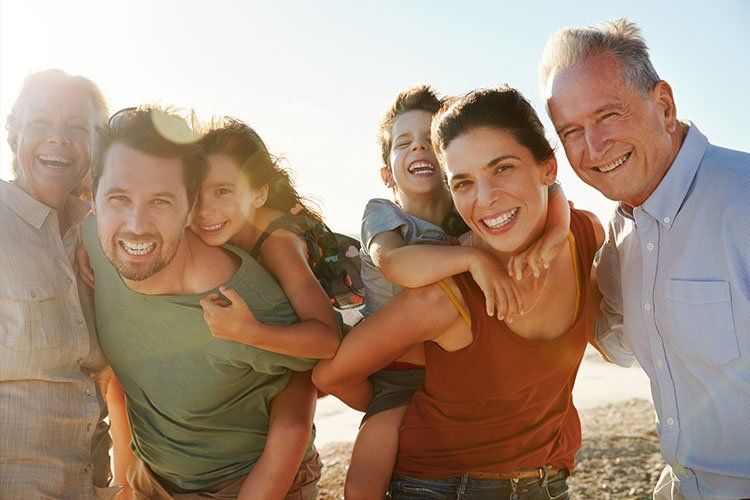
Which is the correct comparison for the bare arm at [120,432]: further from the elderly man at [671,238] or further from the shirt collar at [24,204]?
the elderly man at [671,238]

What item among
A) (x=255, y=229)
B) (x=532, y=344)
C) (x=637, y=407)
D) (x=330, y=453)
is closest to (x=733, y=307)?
(x=532, y=344)

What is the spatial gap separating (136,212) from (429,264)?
148 cm

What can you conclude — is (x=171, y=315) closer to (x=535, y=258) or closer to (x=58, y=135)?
(x=58, y=135)

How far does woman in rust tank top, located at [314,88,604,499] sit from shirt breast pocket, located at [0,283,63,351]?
1.49m

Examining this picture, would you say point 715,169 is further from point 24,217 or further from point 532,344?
point 24,217

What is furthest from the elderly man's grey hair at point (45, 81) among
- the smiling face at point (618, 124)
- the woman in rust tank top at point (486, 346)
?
the smiling face at point (618, 124)

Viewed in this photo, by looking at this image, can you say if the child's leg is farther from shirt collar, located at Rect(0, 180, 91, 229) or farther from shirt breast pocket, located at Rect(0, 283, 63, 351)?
shirt collar, located at Rect(0, 180, 91, 229)

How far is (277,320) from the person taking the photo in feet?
10.8

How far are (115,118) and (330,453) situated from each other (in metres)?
7.63

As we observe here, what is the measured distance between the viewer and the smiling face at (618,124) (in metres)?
3.15

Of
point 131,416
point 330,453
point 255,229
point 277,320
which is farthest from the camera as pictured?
point 330,453

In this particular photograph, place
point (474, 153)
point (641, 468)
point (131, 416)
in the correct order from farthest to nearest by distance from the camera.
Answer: point (641, 468) < point (131, 416) < point (474, 153)

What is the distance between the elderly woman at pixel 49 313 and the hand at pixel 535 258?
7.43 ft

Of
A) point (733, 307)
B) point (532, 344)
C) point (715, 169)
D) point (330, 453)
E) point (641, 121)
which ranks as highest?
point (641, 121)
